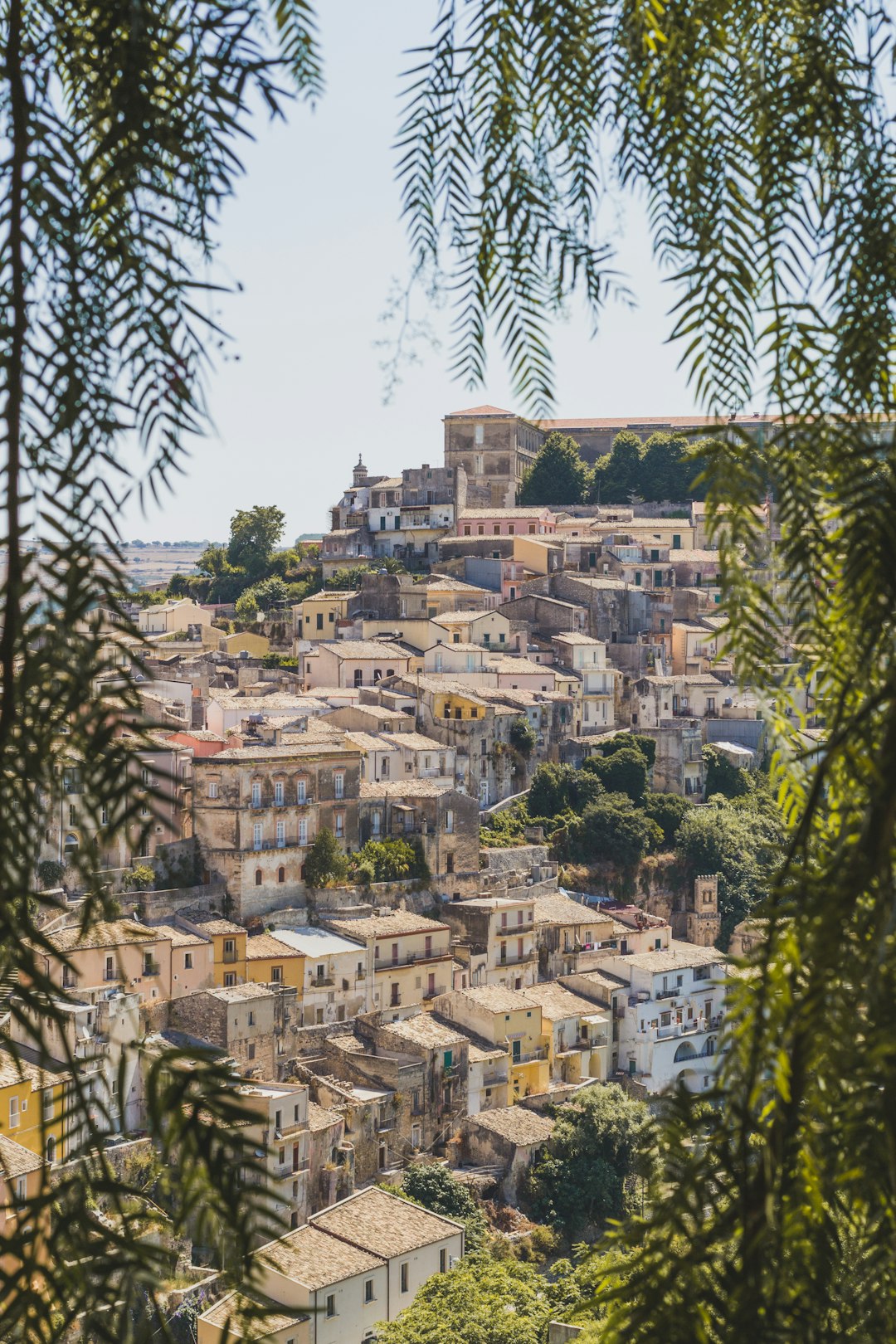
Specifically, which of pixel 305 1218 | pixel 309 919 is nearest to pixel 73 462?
pixel 305 1218

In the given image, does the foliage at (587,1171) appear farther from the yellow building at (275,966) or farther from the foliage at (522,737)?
the foliage at (522,737)

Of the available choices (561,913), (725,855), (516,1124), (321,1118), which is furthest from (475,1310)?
(725,855)

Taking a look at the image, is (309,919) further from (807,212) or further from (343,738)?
(807,212)

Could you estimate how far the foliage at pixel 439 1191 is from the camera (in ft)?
67.6

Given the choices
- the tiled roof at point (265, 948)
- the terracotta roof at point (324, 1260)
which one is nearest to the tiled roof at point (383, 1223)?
the terracotta roof at point (324, 1260)

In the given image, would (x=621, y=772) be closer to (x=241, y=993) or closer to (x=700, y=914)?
(x=700, y=914)

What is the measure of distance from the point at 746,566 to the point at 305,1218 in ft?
66.1

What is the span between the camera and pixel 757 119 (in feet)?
5.74

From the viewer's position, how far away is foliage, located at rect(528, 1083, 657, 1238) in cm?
2205

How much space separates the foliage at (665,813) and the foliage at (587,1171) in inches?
416

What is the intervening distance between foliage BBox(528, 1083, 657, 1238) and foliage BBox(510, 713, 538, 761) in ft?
34.5

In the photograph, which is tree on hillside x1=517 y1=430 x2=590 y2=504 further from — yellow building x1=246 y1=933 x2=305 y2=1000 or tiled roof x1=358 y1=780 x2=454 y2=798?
yellow building x1=246 y1=933 x2=305 y2=1000

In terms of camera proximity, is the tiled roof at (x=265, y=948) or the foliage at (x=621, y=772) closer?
the tiled roof at (x=265, y=948)

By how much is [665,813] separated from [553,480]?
2002cm
